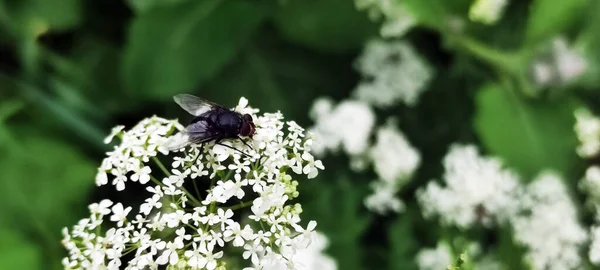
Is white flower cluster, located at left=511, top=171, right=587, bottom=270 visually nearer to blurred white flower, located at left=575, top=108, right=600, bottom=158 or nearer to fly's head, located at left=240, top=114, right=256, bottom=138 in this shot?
blurred white flower, located at left=575, top=108, right=600, bottom=158

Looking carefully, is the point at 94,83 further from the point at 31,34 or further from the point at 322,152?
the point at 322,152

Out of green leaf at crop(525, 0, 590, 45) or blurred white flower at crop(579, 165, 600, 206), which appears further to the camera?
green leaf at crop(525, 0, 590, 45)

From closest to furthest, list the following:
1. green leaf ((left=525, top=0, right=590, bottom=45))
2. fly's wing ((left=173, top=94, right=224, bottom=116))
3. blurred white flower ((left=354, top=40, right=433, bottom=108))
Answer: fly's wing ((left=173, top=94, right=224, bottom=116))
green leaf ((left=525, top=0, right=590, bottom=45))
blurred white flower ((left=354, top=40, right=433, bottom=108))

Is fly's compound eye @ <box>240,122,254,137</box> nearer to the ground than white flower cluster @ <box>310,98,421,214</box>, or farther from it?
nearer to the ground

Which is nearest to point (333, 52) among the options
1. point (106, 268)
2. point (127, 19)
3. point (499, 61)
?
point (499, 61)

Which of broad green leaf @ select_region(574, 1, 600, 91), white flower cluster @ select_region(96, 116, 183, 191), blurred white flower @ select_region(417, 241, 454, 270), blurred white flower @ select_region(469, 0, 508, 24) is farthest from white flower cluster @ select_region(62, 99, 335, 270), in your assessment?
broad green leaf @ select_region(574, 1, 600, 91)

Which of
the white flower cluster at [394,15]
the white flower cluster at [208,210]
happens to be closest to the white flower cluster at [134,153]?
the white flower cluster at [208,210]
